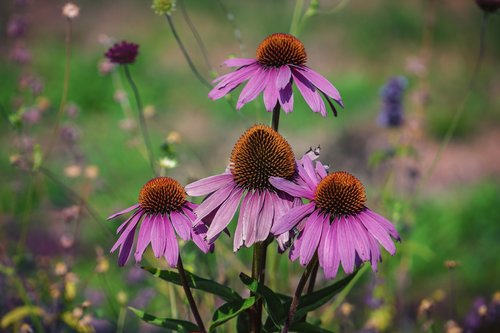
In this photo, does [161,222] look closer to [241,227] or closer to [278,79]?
[241,227]

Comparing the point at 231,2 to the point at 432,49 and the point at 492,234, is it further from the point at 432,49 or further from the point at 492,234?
the point at 492,234

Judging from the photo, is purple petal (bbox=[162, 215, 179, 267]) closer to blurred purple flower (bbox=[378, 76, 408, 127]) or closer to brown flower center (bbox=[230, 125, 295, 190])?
brown flower center (bbox=[230, 125, 295, 190])

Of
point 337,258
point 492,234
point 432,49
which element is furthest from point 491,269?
point 432,49

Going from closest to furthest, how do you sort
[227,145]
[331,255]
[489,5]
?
[331,255], [489,5], [227,145]

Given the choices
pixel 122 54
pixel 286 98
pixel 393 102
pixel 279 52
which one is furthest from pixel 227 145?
pixel 286 98

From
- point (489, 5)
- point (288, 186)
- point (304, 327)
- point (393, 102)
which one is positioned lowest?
point (304, 327)

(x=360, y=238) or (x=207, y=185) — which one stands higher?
(x=207, y=185)
